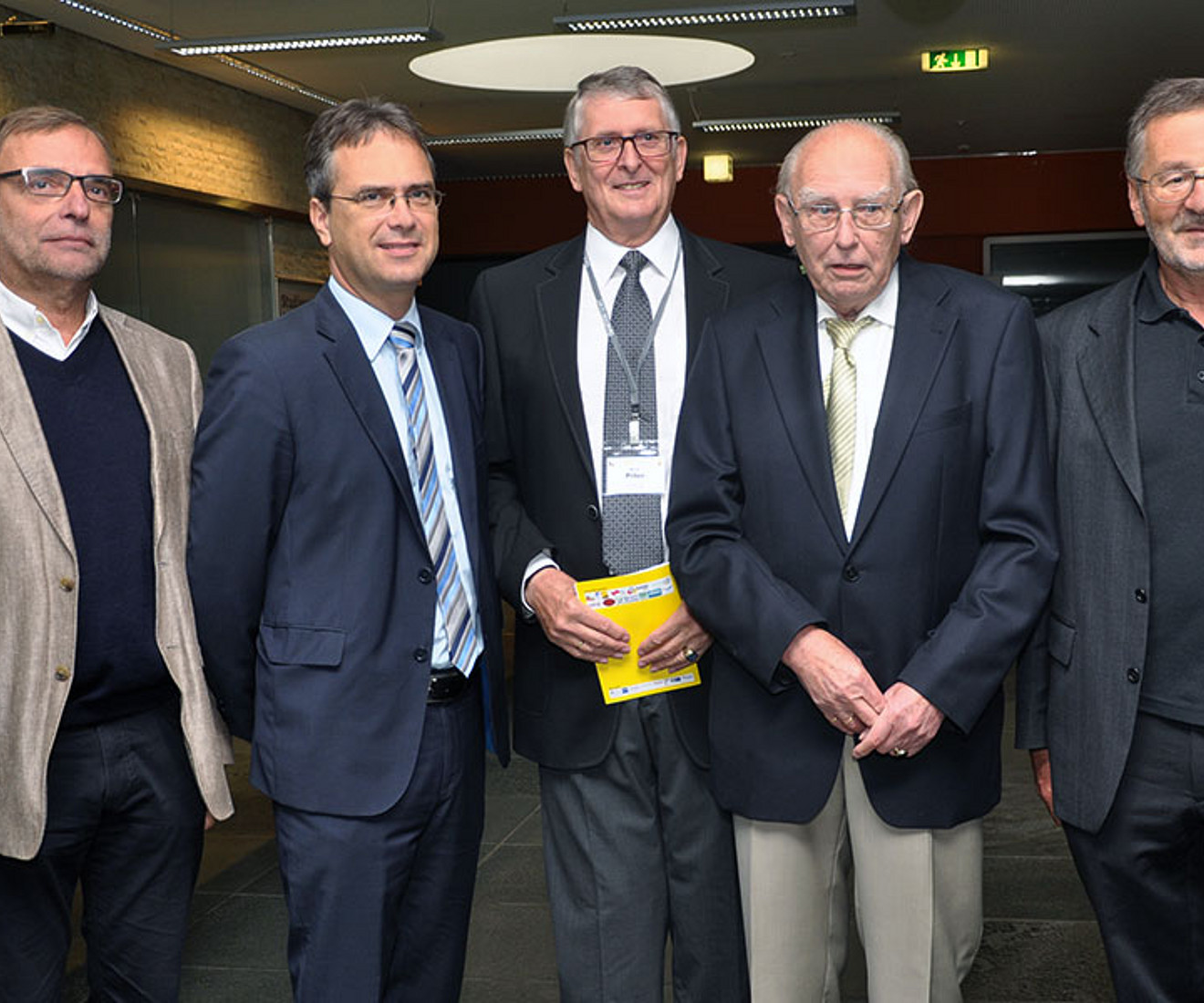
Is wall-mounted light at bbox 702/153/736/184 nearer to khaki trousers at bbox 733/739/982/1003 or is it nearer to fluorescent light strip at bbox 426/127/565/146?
fluorescent light strip at bbox 426/127/565/146

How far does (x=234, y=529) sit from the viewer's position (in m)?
2.36

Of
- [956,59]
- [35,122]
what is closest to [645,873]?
[35,122]

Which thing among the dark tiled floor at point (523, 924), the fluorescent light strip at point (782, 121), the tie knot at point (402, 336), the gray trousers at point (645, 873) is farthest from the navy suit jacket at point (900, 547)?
the fluorescent light strip at point (782, 121)

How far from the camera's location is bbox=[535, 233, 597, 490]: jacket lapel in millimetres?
2650

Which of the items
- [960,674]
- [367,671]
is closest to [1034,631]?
[960,674]

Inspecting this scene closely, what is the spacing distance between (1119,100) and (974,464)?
466 inches

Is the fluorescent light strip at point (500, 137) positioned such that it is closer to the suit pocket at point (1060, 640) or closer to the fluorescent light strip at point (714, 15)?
the fluorescent light strip at point (714, 15)

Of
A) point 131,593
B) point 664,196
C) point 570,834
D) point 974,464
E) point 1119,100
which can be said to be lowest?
point 570,834

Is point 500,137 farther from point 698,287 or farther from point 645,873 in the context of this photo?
point 645,873

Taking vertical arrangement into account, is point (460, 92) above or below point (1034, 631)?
above

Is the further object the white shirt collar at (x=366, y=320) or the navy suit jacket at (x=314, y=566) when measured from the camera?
the white shirt collar at (x=366, y=320)

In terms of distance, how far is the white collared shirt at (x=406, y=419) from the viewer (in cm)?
247

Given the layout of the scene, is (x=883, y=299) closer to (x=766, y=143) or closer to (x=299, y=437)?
(x=299, y=437)

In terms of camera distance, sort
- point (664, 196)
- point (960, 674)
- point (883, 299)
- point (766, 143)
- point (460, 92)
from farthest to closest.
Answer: point (766, 143)
point (460, 92)
point (664, 196)
point (883, 299)
point (960, 674)
